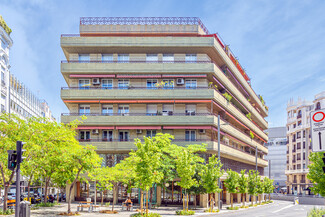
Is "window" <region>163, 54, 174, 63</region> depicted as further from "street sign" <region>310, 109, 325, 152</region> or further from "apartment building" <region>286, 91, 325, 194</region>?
"apartment building" <region>286, 91, 325, 194</region>

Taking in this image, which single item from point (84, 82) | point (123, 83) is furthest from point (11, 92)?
point (123, 83)

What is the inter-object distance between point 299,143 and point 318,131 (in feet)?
356

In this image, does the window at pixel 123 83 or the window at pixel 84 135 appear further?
the window at pixel 123 83

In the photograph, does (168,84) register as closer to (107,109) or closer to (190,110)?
(190,110)

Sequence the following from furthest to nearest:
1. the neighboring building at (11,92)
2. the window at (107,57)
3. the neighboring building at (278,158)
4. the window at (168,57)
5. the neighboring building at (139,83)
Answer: the neighboring building at (278,158), the neighboring building at (11,92), the window at (168,57), the window at (107,57), the neighboring building at (139,83)

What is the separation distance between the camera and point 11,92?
71.2 m

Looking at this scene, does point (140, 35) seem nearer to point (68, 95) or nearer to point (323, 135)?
point (68, 95)

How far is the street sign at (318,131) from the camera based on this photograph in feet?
35.1

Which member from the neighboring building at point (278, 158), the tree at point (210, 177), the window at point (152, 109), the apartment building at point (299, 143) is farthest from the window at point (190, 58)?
the neighboring building at point (278, 158)

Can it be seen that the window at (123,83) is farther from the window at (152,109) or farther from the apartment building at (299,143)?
the apartment building at (299,143)

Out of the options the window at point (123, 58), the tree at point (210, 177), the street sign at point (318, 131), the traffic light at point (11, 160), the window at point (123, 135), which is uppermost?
the window at point (123, 58)

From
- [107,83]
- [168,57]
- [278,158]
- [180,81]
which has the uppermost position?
[168,57]

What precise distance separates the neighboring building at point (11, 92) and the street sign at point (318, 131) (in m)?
51.2

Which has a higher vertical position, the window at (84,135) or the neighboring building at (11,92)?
the neighboring building at (11,92)
